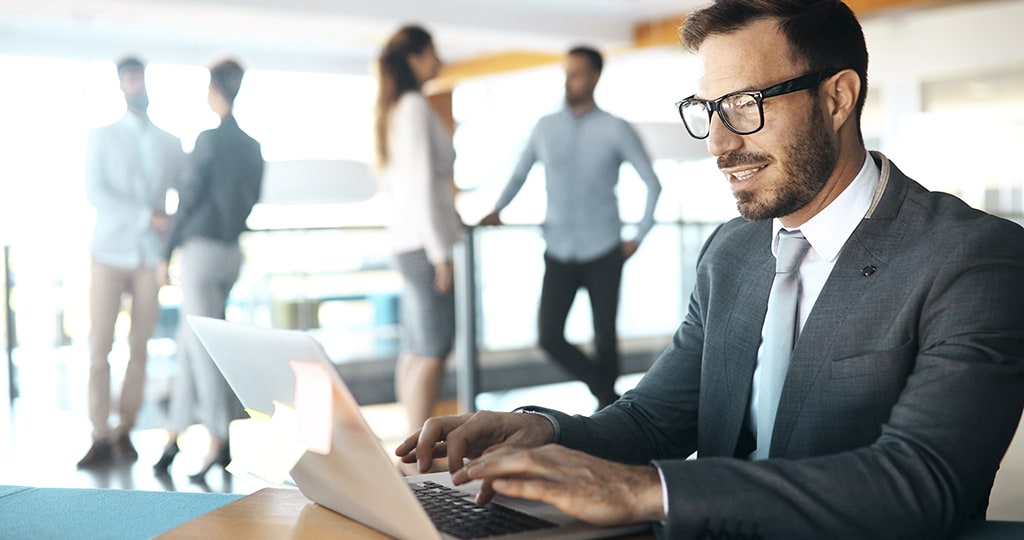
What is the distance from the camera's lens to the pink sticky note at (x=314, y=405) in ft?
2.94

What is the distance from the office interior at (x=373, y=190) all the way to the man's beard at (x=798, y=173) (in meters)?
1.56

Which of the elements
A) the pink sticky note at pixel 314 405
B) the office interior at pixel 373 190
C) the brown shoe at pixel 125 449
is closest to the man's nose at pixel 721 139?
the pink sticky note at pixel 314 405

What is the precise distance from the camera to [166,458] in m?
4.04

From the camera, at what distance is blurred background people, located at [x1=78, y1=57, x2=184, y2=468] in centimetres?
421

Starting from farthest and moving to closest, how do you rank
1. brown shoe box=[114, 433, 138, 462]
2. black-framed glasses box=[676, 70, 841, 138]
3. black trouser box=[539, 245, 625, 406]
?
black trouser box=[539, 245, 625, 406]
brown shoe box=[114, 433, 138, 462]
black-framed glasses box=[676, 70, 841, 138]

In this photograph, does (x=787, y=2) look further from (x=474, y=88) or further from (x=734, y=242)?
(x=474, y=88)

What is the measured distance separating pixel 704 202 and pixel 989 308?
22.4 ft

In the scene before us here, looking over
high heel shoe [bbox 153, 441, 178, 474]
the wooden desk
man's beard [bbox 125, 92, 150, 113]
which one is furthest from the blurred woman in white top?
the wooden desk

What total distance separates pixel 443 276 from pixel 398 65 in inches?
29.3

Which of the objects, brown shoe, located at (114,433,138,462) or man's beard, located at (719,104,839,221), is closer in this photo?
man's beard, located at (719,104,839,221)

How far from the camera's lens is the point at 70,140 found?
7617 millimetres

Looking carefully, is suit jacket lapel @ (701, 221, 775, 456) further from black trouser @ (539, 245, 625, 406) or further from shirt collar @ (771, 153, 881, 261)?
black trouser @ (539, 245, 625, 406)

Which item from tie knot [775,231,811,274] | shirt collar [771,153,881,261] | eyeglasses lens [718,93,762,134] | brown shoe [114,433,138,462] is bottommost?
brown shoe [114,433,138,462]

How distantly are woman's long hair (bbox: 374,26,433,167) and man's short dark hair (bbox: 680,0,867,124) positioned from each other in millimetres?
2609
